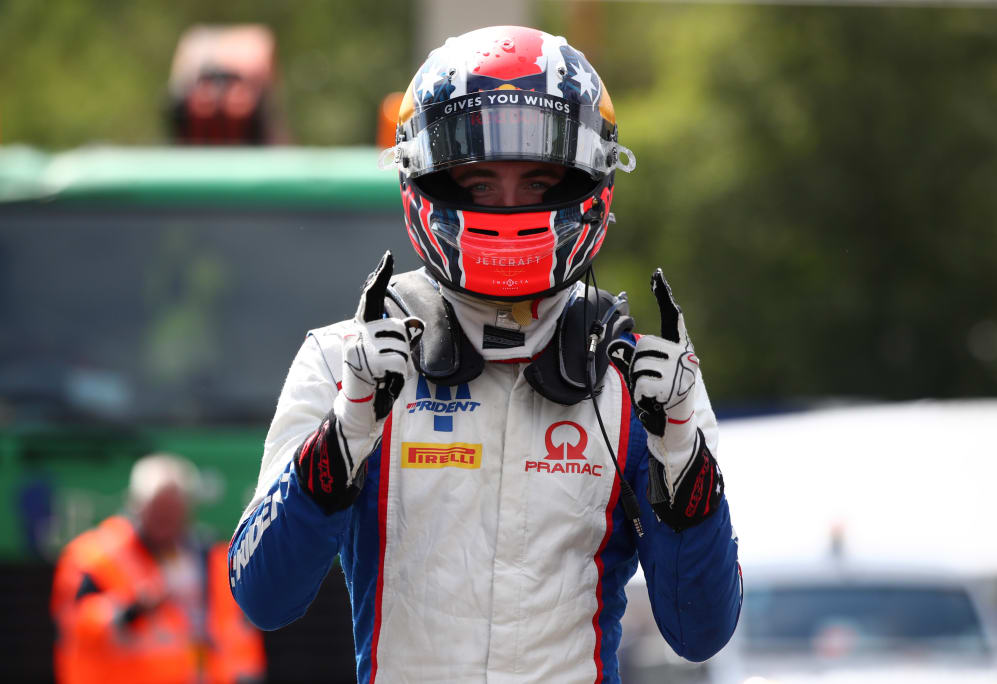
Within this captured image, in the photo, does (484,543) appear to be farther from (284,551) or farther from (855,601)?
(855,601)

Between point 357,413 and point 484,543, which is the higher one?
point 357,413

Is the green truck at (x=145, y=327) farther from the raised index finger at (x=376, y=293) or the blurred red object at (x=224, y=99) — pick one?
the raised index finger at (x=376, y=293)

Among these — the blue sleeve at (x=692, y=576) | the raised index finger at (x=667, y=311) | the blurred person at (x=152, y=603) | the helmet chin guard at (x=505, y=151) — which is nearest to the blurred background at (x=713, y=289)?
the blurred person at (x=152, y=603)

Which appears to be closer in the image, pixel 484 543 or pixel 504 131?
pixel 484 543

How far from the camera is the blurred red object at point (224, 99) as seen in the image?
9.08m

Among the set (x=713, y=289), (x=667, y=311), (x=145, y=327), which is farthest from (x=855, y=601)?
(x=713, y=289)

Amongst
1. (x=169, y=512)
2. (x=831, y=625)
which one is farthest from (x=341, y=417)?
(x=169, y=512)

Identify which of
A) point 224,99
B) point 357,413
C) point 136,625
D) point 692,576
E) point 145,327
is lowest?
point 692,576

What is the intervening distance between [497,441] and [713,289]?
17.6 m

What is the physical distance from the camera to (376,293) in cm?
246

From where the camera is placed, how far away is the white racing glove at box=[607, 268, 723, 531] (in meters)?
2.41

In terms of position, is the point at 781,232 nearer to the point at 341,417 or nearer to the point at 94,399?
the point at 94,399

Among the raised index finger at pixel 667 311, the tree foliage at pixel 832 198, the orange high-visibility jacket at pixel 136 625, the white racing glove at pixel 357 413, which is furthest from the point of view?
the tree foliage at pixel 832 198

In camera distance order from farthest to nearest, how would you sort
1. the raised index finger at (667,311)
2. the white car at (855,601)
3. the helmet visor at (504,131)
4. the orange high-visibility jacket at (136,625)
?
1. the orange high-visibility jacket at (136,625)
2. the white car at (855,601)
3. the helmet visor at (504,131)
4. the raised index finger at (667,311)
